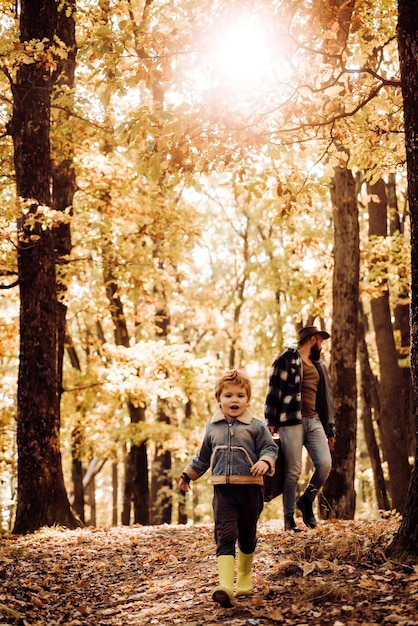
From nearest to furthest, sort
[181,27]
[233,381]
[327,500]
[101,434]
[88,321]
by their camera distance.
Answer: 1. [233,381]
2. [181,27]
3. [327,500]
4. [101,434]
5. [88,321]

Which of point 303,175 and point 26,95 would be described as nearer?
point 303,175

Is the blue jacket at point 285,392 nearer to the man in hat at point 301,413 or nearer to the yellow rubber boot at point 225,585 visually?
the man in hat at point 301,413

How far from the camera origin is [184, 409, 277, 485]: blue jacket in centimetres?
487

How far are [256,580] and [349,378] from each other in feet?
18.3

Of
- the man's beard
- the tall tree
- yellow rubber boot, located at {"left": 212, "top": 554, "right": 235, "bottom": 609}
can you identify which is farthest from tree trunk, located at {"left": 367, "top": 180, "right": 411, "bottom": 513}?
yellow rubber boot, located at {"left": 212, "top": 554, "right": 235, "bottom": 609}

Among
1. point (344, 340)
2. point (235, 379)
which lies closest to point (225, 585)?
point (235, 379)

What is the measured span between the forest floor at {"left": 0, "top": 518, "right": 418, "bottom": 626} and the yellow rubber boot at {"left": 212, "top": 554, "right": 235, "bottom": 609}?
0.09 metres

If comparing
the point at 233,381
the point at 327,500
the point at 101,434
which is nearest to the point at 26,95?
the point at 233,381

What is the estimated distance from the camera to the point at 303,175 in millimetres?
6887

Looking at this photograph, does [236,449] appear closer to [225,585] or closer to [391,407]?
[225,585]

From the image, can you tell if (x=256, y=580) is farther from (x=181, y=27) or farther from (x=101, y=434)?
A: (x=101, y=434)

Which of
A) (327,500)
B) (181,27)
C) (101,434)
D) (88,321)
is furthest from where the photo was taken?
(88,321)

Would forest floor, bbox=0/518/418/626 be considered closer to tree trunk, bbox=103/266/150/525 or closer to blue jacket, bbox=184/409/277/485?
blue jacket, bbox=184/409/277/485

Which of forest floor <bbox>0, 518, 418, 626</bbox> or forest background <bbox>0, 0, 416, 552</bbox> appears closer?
forest floor <bbox>0, 518, 418, 626</bbox>
